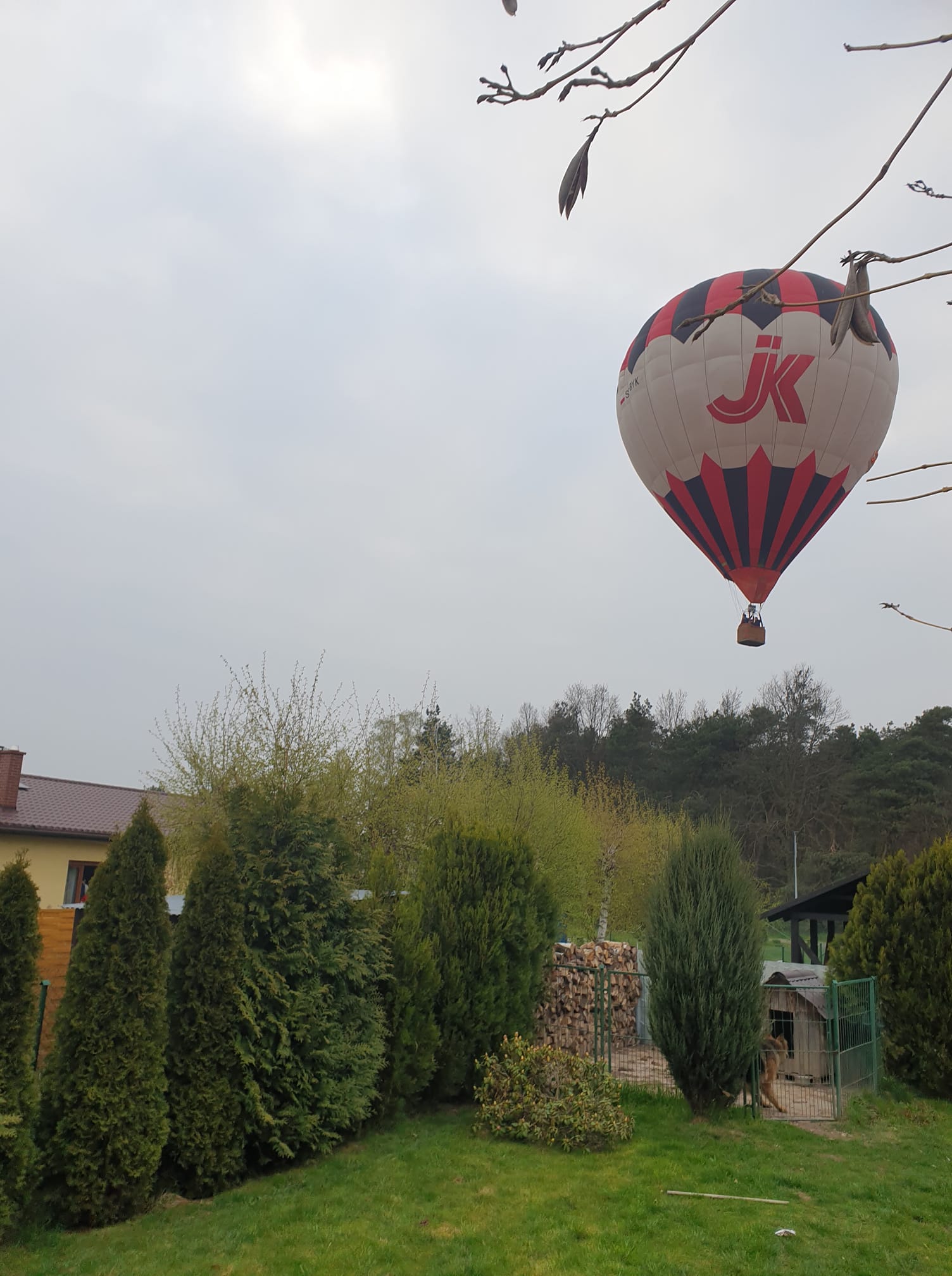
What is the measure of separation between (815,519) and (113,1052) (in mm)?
13678

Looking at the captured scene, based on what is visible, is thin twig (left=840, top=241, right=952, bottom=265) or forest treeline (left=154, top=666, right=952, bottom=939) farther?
forest treeline (left=154, top=666, right=952, bottom=939)

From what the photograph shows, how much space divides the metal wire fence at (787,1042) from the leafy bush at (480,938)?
1004mm

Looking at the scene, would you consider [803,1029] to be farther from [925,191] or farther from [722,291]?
[925,191]

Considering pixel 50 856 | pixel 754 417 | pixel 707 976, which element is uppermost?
pixel 754 417

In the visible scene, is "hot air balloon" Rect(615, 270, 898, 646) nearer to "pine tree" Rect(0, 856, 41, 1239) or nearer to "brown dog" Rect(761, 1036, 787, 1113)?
"brown dog" Rect(761, 1036, 787, 1113)

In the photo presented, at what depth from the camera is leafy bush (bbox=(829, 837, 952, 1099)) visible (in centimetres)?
1050

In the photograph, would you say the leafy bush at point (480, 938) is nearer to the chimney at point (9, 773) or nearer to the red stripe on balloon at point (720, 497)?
the red stripe on balloon at point (720, 497)

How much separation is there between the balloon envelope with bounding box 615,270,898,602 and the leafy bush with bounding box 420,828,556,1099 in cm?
792

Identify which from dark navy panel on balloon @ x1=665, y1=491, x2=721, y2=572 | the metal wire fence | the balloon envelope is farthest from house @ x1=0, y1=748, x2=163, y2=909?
the balloon envelope

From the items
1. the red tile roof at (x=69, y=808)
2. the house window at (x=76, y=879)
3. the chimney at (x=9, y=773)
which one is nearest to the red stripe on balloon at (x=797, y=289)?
the red tile roof at (x=69, y=808)

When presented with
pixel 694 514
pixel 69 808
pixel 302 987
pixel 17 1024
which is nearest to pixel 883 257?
pixel 17 1024

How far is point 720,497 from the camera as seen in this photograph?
1523 cm

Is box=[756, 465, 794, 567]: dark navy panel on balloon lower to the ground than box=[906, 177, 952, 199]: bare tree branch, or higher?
higher

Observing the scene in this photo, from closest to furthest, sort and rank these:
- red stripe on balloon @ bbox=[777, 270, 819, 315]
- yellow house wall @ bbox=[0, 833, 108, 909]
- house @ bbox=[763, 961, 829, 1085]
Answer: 1. house @ bbox=[763, 961, 829, 1085]
2. red stripe on balloon @ bbox=[777, 270, 819, 315]
3. yellow house wall @ bbox=[0, 833, 108, 909]
